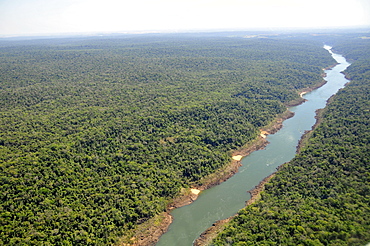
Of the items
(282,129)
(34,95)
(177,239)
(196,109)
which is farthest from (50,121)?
(282,129)

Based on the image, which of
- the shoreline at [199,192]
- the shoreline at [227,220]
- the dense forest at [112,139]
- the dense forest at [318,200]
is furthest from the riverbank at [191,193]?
the dense forest at [318,200]

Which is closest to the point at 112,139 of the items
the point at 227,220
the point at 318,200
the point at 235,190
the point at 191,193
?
the point at 191,193

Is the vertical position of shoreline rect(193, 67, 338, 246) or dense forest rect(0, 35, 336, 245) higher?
dense forest rect(0, 35, 336, 245)

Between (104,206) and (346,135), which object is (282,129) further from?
(104,206)

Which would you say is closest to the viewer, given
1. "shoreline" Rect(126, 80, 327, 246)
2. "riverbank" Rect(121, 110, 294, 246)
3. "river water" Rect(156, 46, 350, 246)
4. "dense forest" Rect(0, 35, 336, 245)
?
"dense forest" Rect(0, 35, 336, 245)

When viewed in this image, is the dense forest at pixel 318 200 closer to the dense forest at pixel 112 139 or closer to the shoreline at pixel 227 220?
the shoreline at pixel 227 220

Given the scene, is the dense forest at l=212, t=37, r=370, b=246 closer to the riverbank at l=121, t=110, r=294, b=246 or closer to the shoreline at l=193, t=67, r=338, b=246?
the shoreline at l=193, t=67, r=338, b=246

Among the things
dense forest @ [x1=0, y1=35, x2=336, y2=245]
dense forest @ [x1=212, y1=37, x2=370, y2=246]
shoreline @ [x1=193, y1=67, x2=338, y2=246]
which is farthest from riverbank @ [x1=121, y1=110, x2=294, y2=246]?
dense forest @ [x1=212, y1=37, x2=370, y2=246]
